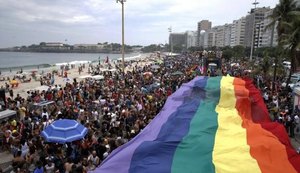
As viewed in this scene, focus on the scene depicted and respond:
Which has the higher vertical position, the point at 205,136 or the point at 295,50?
the point at 295,50

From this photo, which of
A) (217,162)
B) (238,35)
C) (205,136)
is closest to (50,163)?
(205,136)

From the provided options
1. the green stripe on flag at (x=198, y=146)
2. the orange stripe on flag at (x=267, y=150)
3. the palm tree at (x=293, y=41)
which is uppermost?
the palm tree at (x=293, y=41)

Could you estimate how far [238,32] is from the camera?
16912cm

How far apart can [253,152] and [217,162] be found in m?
0.85

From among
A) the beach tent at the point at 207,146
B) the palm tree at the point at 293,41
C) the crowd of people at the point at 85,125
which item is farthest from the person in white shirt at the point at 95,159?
the palm tree at the point at 293,41

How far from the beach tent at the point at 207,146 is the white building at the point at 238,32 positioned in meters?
164

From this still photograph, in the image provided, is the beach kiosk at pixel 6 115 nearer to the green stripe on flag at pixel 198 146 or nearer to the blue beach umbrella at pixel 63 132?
the blue beach umbrella at pixel 63 132

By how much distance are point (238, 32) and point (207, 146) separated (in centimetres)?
17239

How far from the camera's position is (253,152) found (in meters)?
5.73

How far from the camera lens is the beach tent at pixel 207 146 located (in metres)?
5.29

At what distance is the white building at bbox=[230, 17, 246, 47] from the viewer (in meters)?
164

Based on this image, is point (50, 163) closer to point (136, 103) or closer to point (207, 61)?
point (136, 103)

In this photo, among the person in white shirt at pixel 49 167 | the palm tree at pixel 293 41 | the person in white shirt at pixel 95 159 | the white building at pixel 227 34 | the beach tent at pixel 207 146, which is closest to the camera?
the beach tent at pixel 207 146

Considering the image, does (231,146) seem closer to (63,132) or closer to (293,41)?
(63,132)
